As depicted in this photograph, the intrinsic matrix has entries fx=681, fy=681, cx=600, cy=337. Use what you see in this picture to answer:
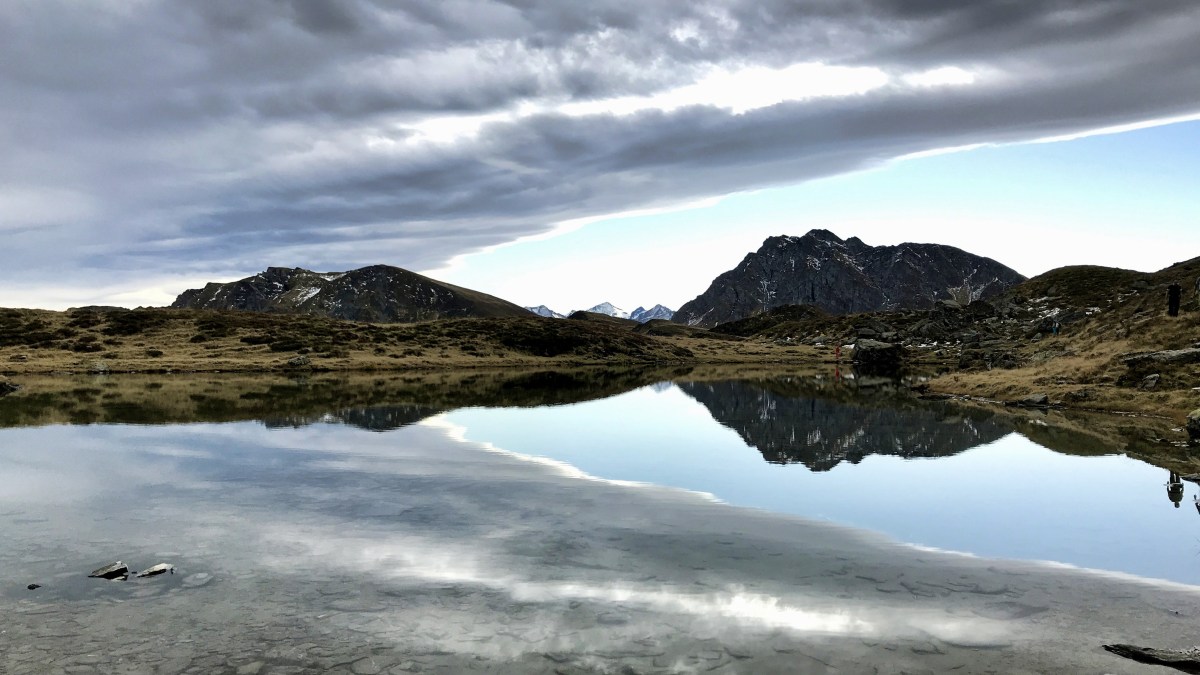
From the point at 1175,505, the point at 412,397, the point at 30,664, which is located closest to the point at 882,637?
the point at 30,664

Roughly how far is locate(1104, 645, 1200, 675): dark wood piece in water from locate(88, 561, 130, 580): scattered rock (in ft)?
70.4

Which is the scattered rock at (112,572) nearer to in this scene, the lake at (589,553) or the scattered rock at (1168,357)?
the lake at (589,553)

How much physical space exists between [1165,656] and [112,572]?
2237 centimetres

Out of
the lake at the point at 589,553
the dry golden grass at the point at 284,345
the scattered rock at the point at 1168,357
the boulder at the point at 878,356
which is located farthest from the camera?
the boulder at the point at 878,356

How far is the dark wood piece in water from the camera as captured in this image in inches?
466

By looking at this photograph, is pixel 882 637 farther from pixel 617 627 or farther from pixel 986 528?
pixel 986 528

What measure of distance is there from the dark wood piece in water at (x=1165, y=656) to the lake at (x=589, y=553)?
0.47m

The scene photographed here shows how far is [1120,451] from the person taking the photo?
114ft

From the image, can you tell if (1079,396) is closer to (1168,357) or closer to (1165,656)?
(1168,357)

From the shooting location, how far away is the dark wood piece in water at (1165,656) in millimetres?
11836

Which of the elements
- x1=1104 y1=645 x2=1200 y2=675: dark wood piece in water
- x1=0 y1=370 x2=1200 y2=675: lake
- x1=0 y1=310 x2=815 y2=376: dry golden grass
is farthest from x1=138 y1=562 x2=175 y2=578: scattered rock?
x1=0 y1=310 x2=815 y2=376: dry golden grass

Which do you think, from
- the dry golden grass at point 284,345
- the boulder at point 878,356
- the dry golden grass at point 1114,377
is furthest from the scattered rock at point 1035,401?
the dry golden grass at point 284,345

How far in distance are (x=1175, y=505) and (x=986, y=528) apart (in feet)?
27.2

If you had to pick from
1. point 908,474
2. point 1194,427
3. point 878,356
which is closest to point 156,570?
point 908,474
